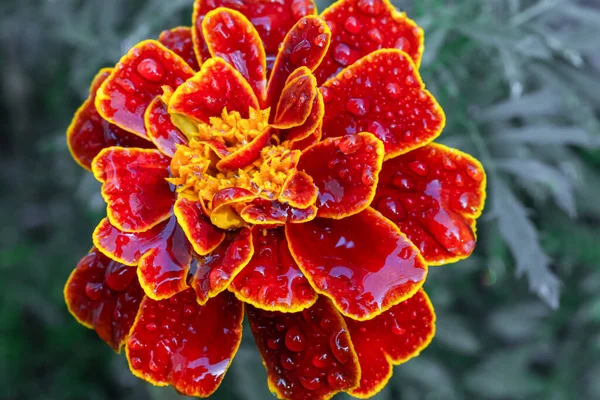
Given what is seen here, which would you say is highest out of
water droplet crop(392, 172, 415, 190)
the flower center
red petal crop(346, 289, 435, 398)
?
the flower center

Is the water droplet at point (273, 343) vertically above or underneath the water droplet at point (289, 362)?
above

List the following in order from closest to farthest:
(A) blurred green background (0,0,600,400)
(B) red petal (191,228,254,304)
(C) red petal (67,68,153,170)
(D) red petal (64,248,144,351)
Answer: (B) red petal (191,228,254,304) → (D) red petal (64,248,144,351) → (C) red petal (67,68,153,170) → (A) blurred green background (0,0,600,400)

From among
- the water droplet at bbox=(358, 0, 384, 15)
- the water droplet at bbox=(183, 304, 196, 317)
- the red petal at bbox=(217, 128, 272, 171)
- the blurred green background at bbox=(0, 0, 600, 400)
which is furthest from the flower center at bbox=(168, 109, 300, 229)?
the blurred green background at bbox=(0, 0, 600, 400)

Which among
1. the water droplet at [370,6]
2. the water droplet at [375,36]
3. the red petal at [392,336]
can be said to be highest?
the water droplet at [370,6]

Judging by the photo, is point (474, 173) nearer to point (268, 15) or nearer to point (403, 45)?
point (403, 45)

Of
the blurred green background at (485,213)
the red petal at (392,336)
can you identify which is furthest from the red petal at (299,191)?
the blurred green background at (485,213)

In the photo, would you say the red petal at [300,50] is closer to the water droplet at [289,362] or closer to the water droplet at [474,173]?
the water droplet at [474,173]

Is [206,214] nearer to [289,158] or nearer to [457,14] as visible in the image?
[289,158]

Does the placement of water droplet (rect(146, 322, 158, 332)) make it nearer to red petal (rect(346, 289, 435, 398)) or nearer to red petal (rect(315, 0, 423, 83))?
red petal (rect(346, 289, 435, 398))
